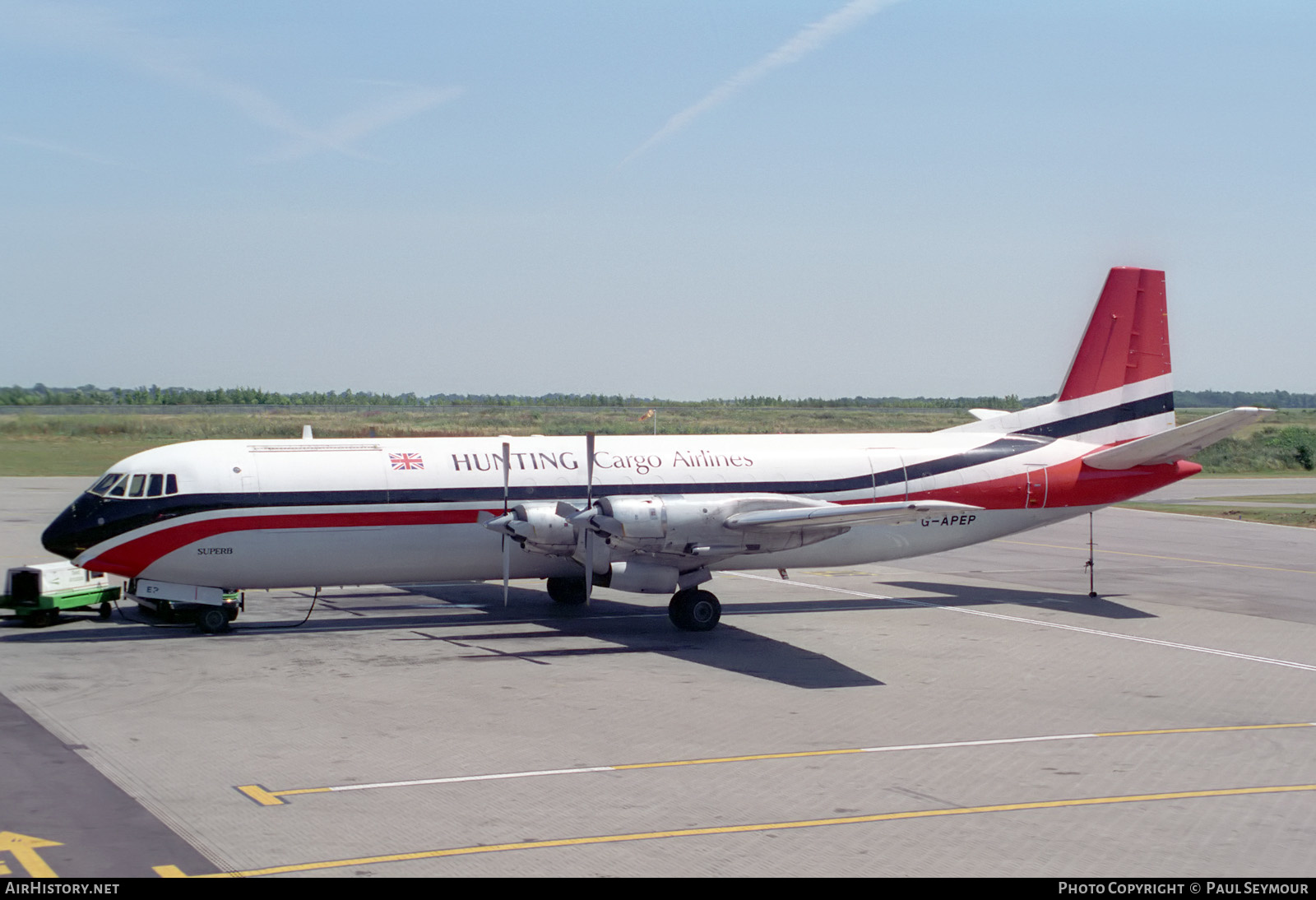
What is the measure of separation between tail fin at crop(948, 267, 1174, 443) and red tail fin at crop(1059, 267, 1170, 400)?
0.07 ft

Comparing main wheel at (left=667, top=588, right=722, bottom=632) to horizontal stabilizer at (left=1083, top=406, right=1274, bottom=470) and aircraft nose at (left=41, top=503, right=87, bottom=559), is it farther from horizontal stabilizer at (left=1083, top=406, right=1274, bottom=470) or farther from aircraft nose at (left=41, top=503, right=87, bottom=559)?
aircraft nose at (left=41, top=503, right=87, bottom=559)

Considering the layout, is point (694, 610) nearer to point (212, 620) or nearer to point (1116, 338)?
point (212, 620)

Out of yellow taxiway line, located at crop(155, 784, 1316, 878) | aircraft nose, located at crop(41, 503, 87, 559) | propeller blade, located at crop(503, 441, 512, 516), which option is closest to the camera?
yellow taxiway line, located at crop(155, 784, 1316, 878)

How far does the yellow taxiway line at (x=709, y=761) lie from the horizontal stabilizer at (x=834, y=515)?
234 inches

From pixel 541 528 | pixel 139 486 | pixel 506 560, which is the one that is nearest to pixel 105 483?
pixel 139 486

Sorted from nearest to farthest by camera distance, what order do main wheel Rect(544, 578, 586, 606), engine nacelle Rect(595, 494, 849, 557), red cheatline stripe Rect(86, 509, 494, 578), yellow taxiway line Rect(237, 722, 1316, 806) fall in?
yellow taxiway line Rect(237, 722, 1316, 806) < red cheatline stripe Rect(86, 509, 494, 578) < engine nacelle Rect(595, 494, 849, 557) < main wheel Rect(544, 578, 586, 606)

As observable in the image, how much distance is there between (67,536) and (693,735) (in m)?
14.0

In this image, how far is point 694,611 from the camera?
2522cm

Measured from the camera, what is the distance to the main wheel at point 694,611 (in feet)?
82.8

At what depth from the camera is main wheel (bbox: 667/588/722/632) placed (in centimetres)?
2525

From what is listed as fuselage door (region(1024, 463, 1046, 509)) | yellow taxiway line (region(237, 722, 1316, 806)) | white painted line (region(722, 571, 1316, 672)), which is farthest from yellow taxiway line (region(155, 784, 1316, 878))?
fuselage door (region(1024, 463, 1046, 509))

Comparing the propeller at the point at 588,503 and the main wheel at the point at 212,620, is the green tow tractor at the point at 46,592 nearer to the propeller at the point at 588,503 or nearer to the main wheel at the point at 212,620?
the main wheel at the point at 212,620
